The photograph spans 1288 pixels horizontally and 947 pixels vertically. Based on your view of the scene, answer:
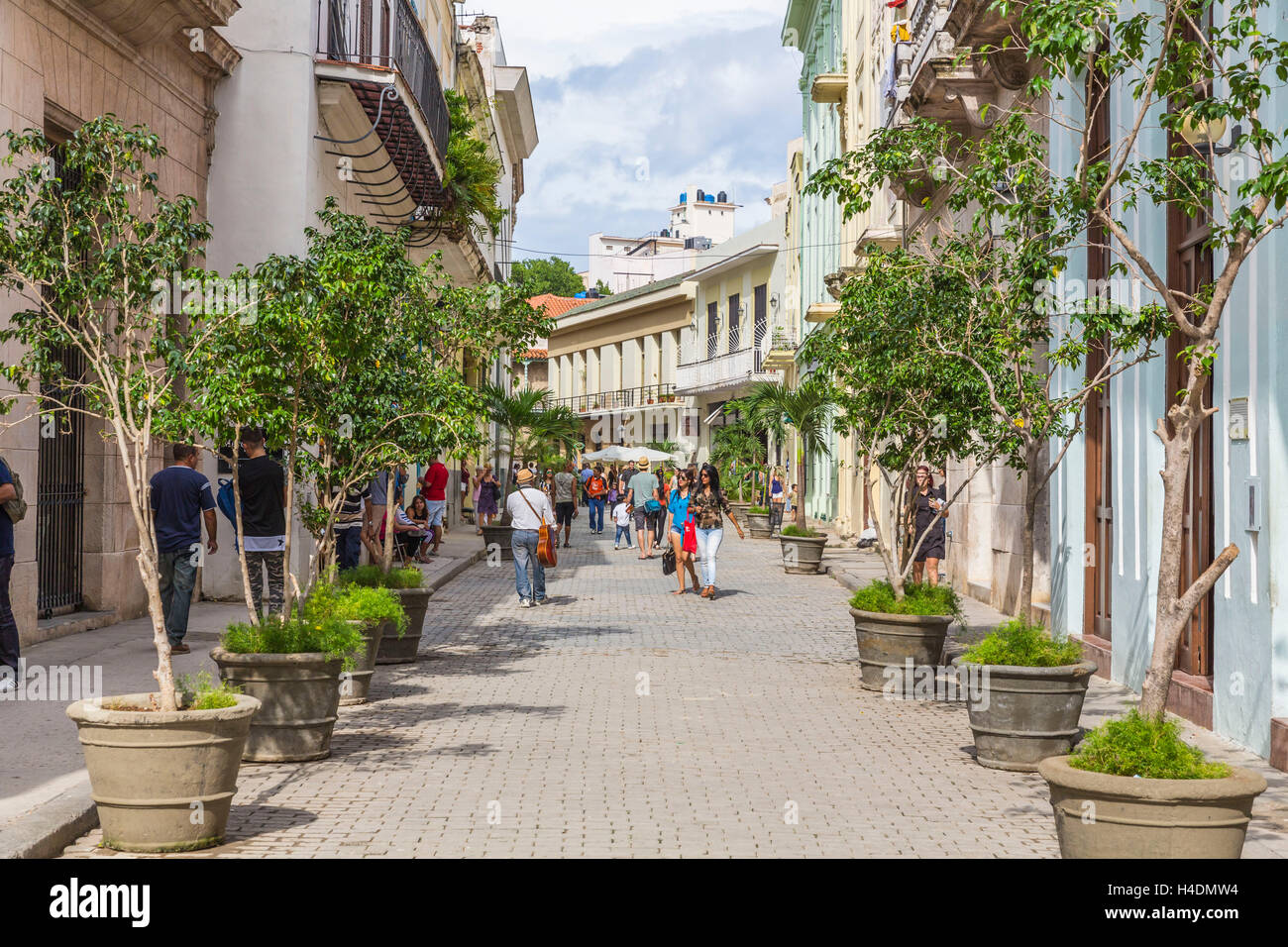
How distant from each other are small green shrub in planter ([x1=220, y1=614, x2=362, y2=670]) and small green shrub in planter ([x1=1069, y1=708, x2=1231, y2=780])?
Result: 4.09 metres

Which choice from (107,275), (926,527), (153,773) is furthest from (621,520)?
(153,773)

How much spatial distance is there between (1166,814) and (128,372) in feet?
15.7

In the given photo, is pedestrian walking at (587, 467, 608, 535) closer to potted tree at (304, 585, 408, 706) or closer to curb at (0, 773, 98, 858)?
potted tree at (304, 585, 408, 706)

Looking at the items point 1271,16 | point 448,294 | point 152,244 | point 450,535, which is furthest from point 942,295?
point 450,535

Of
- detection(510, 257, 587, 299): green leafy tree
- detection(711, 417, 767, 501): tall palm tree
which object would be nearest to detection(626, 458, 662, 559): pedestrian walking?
detection(711, 417, 767, 501): tall palm tree

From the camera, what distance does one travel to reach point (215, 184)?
15742mm

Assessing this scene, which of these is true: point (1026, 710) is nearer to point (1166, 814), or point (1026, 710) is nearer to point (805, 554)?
point (1166, 814)

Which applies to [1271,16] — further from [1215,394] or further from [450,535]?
[450,535]

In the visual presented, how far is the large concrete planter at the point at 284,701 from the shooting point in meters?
7.59

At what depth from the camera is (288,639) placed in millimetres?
7820

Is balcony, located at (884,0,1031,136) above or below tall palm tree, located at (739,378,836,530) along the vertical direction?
above

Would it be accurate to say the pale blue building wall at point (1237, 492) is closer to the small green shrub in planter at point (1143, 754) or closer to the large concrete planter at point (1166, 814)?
the small green shrub in planter at point (1143, 754)

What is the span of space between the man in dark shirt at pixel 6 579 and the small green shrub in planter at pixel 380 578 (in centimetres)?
260

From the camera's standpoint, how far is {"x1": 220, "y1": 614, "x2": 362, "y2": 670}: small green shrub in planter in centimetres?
770
